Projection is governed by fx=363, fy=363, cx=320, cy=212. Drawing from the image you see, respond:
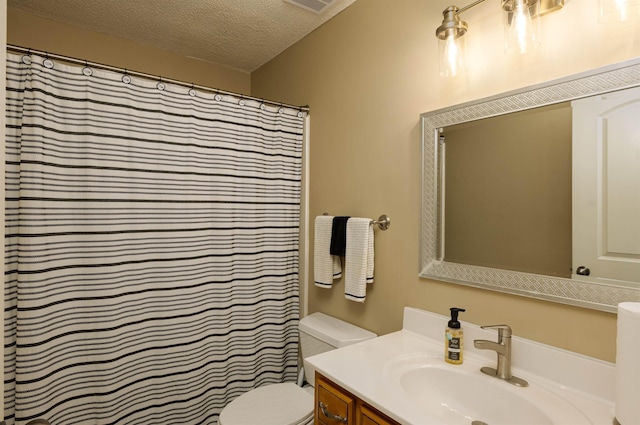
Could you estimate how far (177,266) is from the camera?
1799 millimetres

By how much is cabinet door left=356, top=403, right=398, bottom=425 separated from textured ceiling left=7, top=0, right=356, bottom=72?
1.85 meters

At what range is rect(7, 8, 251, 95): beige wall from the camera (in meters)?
2.05

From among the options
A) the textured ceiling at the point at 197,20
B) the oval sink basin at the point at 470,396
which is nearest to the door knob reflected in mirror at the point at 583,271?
the oval sink basin at the point at 470,396

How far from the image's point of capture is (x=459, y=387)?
1205 millimetres

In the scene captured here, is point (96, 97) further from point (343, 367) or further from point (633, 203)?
point (633, 203)

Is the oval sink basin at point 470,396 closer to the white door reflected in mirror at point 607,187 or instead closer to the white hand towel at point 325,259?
the white door reflected in mirror at point 607,187

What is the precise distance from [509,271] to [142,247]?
5.09 ft

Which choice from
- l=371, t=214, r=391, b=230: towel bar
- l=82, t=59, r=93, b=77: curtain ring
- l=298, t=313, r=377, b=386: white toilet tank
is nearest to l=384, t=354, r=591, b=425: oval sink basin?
l=298, t=313, r=377, b=386: white toilet tank

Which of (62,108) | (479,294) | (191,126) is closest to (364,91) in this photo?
(191,126)

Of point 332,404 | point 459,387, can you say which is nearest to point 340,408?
point 332,404

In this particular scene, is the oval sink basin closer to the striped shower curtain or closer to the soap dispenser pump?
the soap dispenser pump

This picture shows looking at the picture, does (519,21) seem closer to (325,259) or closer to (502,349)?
(502,349)

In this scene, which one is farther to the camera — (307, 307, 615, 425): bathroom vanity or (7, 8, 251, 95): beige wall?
(7, 8, 251, 95): beige wall

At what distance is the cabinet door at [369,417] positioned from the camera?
3.27 feet
